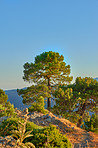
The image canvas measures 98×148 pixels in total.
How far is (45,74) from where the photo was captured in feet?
75.5

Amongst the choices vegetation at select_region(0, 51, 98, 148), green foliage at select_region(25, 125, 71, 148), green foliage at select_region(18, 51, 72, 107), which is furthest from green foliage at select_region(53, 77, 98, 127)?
green foliage at select_region(25, 125, 71, 148)

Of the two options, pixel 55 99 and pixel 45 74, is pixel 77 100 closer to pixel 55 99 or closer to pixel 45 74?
pixel 55 99

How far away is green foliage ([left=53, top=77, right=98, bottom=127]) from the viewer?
16.3 m

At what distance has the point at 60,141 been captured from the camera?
548cm

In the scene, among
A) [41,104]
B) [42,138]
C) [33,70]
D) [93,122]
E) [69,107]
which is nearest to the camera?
[42,138]

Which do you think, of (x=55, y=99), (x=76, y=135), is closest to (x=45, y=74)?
(x=55, y=99)

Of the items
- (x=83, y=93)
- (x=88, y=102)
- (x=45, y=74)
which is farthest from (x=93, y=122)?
(x=45, y=74)

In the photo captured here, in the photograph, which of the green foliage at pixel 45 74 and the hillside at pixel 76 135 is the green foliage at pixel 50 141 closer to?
the hillside at pixel 76 135

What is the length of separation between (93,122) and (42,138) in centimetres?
1414

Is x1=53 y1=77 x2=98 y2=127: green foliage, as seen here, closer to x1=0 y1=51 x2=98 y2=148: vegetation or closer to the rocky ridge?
x1=0 y1=51 x2=98 y2=148: vegetation

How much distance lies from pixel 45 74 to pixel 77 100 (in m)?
8.53

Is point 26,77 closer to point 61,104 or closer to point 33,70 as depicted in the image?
point 33,70

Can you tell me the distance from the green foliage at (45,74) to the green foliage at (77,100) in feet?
16.1

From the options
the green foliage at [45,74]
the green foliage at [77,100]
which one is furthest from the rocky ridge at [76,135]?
the green foliage at [45,74]
